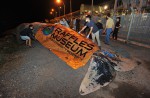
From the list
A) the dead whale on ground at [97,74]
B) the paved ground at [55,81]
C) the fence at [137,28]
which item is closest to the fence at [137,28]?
the fence at [137,28]

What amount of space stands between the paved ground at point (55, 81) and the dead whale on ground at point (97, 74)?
162 millimetres

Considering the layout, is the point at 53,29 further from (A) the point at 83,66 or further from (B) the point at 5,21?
Answer: (B) the point at 5,21

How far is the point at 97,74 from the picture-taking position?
186 inches

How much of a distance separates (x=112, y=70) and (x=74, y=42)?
7.30 ft

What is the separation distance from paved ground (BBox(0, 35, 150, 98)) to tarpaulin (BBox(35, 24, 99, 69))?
35 centimetres

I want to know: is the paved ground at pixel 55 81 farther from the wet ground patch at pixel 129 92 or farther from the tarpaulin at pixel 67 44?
the tarpaulin at pixel 67 44

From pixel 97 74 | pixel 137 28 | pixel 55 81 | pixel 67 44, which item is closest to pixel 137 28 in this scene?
pixel 137 28

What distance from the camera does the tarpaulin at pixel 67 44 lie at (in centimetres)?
561

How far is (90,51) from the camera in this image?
5645 millimetres

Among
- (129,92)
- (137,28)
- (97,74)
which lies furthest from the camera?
(137,28)

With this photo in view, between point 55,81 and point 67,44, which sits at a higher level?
point 67,44

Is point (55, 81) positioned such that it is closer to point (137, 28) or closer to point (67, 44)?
point (67, 44)

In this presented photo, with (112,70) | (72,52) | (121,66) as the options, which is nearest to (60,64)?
(72,52)

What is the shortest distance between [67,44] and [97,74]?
2.37 meters
